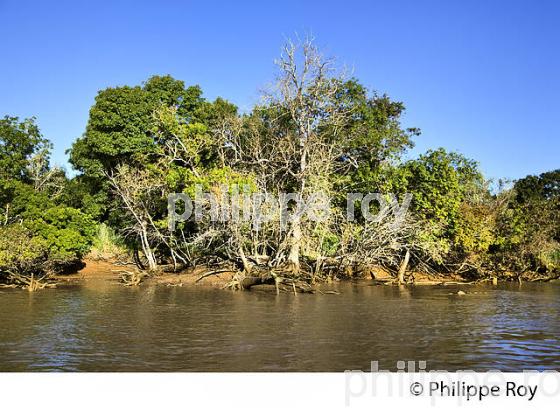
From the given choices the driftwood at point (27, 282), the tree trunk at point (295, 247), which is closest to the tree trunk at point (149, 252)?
the driftwood at point (27, 282)

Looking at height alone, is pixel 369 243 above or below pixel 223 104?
below

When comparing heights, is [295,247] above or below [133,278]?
above

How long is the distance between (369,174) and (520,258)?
9885mm

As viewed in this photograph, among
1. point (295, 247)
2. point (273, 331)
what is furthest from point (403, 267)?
point (273, 331)

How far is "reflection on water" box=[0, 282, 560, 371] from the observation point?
11156 millimetres

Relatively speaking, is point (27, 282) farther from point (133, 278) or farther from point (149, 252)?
point (149, 252)

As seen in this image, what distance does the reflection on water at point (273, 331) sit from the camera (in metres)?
11.2

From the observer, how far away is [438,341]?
13250mm

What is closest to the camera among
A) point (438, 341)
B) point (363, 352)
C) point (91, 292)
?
point (363, 352)

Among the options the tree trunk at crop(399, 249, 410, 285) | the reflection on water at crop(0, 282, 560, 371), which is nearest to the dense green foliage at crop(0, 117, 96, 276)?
the reflection on water at crop(0, 282, 560, 371)

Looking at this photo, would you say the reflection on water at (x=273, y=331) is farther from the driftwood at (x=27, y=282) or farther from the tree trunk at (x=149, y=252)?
the tree trunk at (x=149, y=252)

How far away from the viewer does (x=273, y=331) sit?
14422mm

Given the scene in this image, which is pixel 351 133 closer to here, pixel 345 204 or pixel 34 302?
pixel 345 204

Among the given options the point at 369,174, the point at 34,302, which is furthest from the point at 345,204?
the point at 34,302
